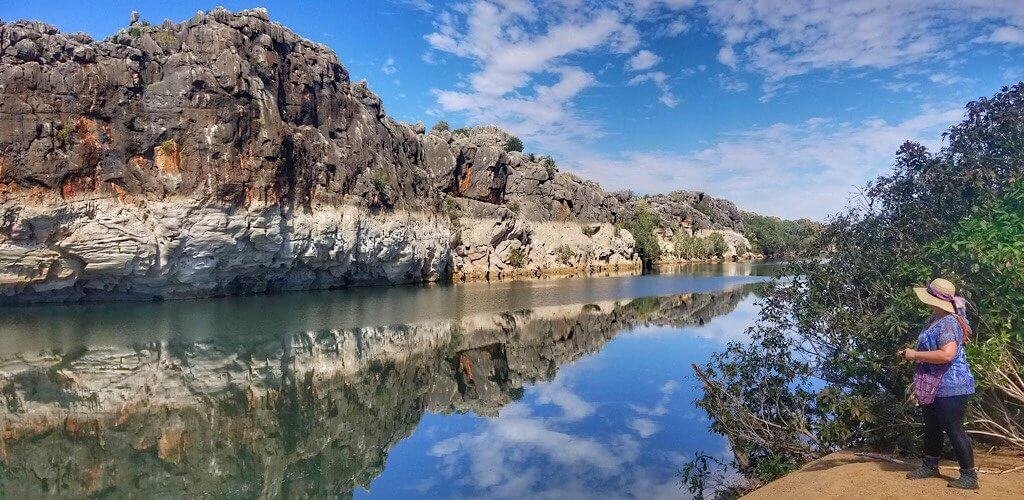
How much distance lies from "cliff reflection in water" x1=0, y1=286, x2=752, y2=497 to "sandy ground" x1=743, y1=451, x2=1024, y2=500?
8044mm

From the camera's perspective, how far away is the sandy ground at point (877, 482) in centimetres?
572

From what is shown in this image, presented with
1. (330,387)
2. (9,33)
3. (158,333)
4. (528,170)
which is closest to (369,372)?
(330,387)

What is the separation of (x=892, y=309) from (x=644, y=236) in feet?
271

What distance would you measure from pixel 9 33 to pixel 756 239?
128 m

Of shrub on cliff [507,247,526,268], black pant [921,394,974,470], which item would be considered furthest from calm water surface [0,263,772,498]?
shrub on cliff [507,247,526,268]

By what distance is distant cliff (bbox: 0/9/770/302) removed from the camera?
3303cm

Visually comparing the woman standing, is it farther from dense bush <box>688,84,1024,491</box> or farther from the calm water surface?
the calm water surface

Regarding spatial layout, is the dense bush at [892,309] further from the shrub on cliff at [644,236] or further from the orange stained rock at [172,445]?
the shrub on cliff at [644,236]

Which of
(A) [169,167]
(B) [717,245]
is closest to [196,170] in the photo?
(A) [169,167]

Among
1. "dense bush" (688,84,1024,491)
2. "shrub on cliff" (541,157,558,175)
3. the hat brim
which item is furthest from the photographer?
"shrub on cliff" (541,157,558,175)

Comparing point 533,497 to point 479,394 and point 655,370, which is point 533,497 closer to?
point 479,394

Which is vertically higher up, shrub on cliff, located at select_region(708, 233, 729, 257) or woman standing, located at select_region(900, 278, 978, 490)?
shrub on cliff, located at select_region(708, 233, 729, 257)

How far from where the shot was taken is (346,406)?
52.0 ft

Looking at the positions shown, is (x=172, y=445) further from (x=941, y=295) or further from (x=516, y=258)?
(x=516, y=258)
